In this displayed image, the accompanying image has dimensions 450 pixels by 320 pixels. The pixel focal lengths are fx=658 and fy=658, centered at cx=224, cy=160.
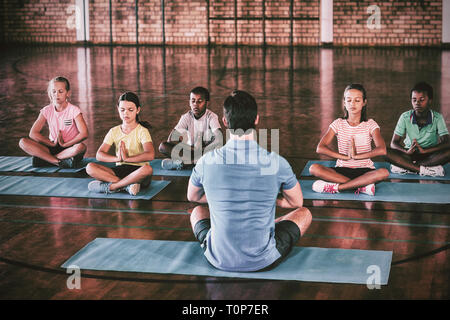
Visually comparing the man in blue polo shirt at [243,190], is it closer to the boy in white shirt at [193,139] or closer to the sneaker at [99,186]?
the sneaker at [99,186]

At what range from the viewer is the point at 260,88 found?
9.73 m

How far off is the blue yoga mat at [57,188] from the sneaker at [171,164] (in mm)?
376

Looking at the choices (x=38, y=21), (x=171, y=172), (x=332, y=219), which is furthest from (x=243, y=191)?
(x=38, y=21)

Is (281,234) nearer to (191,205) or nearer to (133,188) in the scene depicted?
(191,205)

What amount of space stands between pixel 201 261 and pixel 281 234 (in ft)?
1.42

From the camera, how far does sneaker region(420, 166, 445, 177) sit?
196 inches

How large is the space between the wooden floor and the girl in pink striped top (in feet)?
0.73

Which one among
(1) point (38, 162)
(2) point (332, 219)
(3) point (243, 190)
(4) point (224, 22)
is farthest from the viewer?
(4) point (224, 22)

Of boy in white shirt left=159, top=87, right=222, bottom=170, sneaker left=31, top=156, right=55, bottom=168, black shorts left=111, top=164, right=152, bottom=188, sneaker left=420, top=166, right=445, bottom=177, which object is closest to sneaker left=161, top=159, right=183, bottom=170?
boy in white shirt left=159, top=87, right=222, bottom=170

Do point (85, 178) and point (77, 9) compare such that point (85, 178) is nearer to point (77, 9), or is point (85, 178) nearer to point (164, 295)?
point (164, 295)

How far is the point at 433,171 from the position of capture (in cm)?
499
